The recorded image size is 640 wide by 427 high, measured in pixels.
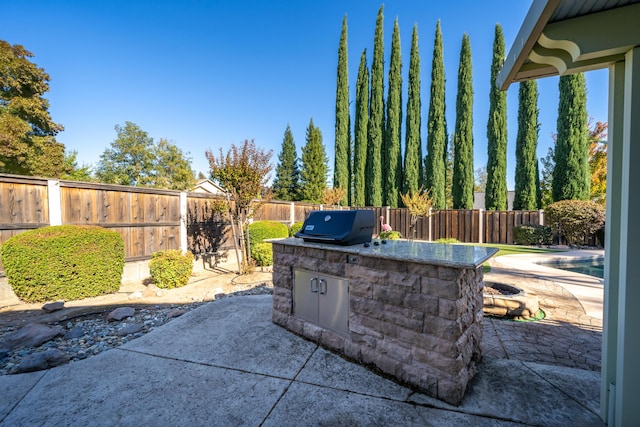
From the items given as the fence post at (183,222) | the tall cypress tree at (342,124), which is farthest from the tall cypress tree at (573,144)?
the fence post at (183,222)

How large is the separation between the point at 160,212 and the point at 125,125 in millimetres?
21479

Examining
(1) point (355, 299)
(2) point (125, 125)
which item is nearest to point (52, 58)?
(2) point (125, 125)

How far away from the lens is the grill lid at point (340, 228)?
2.77 metres

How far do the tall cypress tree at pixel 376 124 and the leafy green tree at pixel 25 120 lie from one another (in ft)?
61.2

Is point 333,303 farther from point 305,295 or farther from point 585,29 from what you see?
point 585,29

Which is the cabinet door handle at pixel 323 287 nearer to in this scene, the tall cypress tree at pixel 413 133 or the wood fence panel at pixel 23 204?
the wood fence panel at pixel 23 204

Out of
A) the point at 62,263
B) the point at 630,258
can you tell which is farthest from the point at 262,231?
the point at 630,258

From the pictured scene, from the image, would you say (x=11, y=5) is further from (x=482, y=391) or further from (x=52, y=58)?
(x=482, y=391)

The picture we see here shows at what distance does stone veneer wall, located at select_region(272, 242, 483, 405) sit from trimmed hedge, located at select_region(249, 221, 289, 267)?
16.1ft

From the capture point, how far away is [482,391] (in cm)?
216

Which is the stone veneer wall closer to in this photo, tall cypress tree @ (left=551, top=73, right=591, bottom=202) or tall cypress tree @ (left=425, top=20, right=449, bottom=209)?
tall cypress tree @ (left=551, top=73, right=591, bottom=202)

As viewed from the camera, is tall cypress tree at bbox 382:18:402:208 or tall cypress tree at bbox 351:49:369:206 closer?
tall cypress tree at bbox 382:18:402:208

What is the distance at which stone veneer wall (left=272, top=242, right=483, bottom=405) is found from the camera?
1993 mm

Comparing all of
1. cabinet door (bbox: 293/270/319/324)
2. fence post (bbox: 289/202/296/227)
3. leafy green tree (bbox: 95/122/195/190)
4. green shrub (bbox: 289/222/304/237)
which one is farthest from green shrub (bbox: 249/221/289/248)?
leafy green tree (bbox: 95/122/195/190)
